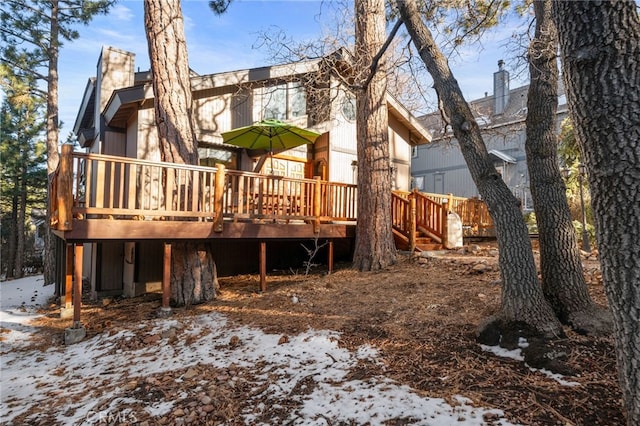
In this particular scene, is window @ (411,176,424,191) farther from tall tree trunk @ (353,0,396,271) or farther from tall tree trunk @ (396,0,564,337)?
tall tree trunk @ (396,0,564,337)

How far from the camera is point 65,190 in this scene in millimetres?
4797

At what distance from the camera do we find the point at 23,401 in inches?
130

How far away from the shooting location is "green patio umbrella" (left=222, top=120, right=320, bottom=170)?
7359mm

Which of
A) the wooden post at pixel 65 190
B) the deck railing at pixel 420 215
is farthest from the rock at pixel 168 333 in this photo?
the deck railing at pixel 420 215

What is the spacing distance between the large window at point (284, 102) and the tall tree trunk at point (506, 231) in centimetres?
595

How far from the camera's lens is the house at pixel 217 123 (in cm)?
743

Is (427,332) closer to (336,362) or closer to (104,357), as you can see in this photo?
(336,362)

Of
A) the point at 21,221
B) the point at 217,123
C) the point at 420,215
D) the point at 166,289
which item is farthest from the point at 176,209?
the point at 21,221

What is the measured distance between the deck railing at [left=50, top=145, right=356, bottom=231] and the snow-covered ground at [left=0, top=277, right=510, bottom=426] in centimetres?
164

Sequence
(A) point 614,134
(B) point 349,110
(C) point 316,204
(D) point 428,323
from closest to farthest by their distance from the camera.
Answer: (A) point 614,134
(D) point 428,323
(C) point 316,204
(B) point 349,110

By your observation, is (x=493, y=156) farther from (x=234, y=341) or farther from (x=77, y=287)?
(x=77, y=287)

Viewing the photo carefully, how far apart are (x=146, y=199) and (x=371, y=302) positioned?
5.20m

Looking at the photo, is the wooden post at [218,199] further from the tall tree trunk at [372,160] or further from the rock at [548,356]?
the rock at [548,356]

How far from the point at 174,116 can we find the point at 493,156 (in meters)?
16.2
